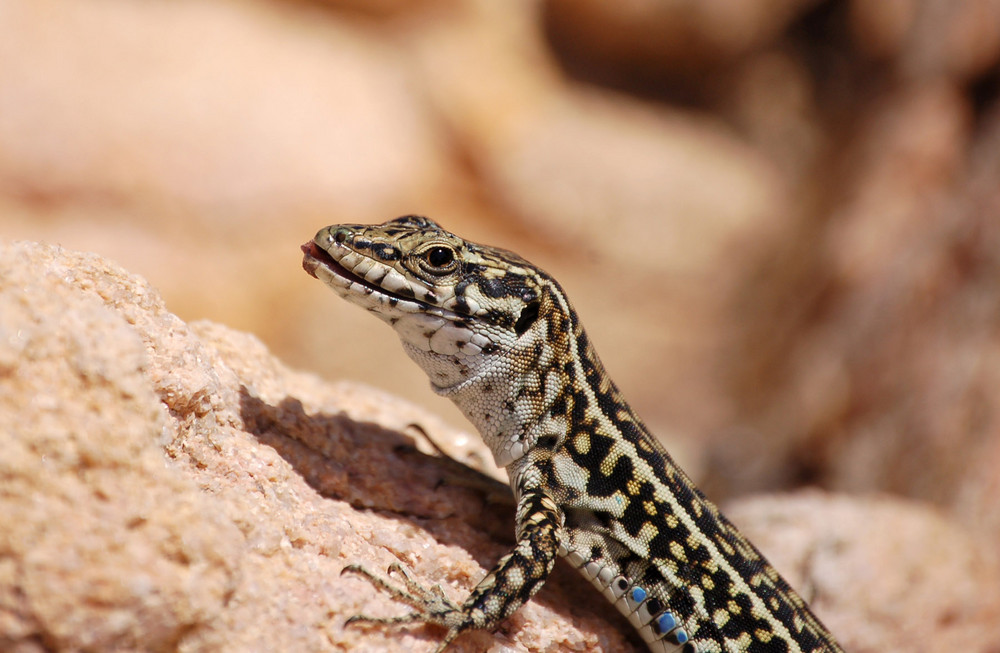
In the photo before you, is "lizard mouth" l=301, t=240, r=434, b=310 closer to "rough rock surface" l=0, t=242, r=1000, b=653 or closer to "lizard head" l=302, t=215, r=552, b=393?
"lizard head" l=302, t=215, r=552, b=393

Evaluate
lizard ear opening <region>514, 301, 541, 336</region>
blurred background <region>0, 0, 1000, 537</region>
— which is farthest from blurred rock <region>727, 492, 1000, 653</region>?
lizard ear opening <region>514, 301, 541, 336</region>

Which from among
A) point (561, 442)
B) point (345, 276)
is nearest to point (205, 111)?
point (345, 276)

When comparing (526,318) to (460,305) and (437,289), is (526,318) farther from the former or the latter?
(437,289)

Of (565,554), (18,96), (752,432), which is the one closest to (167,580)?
(565,554)

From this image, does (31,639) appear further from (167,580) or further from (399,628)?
(399,628)

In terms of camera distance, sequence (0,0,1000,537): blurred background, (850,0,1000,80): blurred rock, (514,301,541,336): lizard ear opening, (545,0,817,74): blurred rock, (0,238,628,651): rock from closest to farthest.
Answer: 1. (0,238,628,651): rock
2. (514,301,541,336): lizard ear opening
3. (0,0,1000,537): blurred background
4. (850,0,1000,80): blurred rock
5. (545,0,817,74): blurred rock
